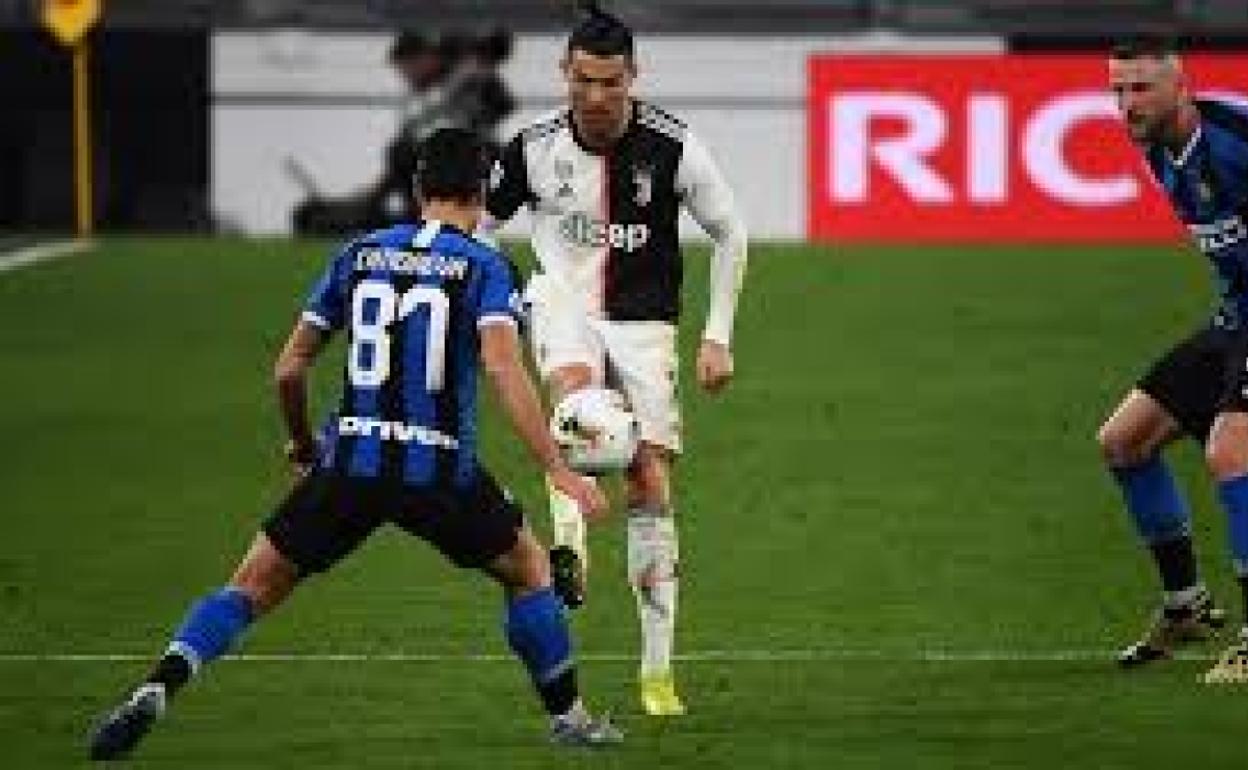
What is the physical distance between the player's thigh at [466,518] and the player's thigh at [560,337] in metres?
1.38

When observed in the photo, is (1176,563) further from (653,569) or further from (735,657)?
(653,569)

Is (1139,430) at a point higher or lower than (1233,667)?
higher

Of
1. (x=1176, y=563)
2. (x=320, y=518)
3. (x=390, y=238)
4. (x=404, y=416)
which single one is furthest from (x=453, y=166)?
(x=1176, y=563)

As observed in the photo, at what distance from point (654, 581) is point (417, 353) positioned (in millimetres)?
1765

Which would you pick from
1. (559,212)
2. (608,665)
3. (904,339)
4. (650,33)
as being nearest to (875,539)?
(608,665)

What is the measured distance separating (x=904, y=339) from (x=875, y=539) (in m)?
8.27

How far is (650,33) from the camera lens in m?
33.1

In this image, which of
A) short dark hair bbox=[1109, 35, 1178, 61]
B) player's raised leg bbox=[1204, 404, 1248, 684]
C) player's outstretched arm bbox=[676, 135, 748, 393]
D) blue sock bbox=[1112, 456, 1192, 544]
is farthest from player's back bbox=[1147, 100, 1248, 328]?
player's outstretched arm bbox=[676, 135, 748, 393]

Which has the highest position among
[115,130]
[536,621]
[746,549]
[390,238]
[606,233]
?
[390,238]

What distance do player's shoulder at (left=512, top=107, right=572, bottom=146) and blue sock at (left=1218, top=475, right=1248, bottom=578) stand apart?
8.79ft

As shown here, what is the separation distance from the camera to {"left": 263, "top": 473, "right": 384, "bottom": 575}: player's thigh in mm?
12281

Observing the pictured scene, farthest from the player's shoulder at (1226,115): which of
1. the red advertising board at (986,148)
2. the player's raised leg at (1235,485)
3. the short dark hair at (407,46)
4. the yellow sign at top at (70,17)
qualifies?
the yellow sign at top at (70,17)

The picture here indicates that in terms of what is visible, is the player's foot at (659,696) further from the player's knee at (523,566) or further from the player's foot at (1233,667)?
the player's foot at (1233,667)

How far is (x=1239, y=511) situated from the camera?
14094 millimetres
